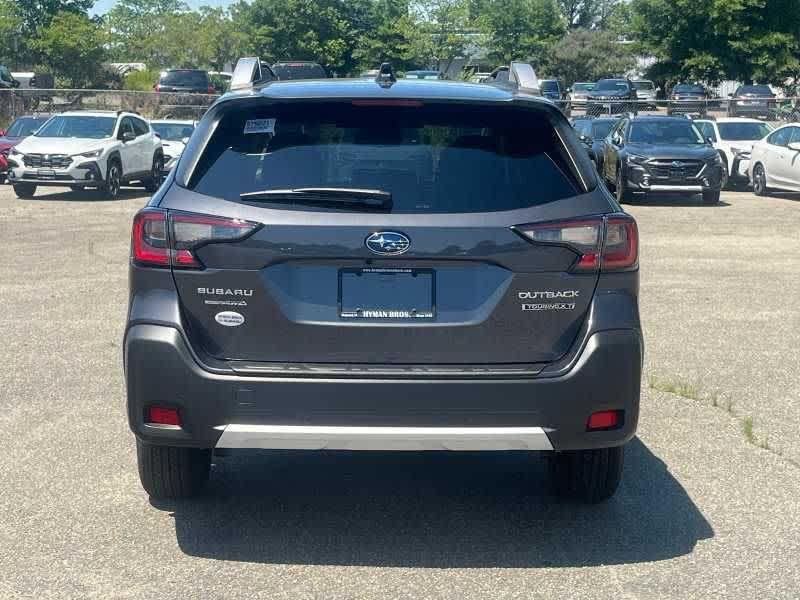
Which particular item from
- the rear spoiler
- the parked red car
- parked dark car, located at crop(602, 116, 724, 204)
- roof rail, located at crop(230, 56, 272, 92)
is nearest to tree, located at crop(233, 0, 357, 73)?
the parked red car

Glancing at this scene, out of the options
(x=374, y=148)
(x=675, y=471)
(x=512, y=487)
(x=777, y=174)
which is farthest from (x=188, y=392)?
(x=777, y=174)

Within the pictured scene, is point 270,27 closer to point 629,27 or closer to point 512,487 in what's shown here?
point 629,27

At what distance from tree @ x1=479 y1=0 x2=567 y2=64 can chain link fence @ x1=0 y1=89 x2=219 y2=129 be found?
58.0 m

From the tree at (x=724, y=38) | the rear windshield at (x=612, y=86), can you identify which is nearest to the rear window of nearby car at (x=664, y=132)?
the rear windshield at (x=612, y=86)

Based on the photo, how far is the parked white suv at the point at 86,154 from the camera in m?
24.8

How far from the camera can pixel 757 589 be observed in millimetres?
4652

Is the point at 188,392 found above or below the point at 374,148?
below

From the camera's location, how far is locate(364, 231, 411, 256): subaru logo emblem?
4699 millimetres

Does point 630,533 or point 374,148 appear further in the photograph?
point 630,533

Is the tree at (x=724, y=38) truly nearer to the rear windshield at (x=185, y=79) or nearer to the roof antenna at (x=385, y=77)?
the rear windshield at (x=185, y=79)

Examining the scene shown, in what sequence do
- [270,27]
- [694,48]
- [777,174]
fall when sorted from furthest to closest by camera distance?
[270,27]
[694,48]
[777,174]

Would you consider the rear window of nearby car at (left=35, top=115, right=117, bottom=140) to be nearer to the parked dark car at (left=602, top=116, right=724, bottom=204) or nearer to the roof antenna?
the parked dark car at (left=602, top=116, right=724, bottom=204)

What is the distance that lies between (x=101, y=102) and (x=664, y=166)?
2497 centimetres

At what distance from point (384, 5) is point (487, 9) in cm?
1341
